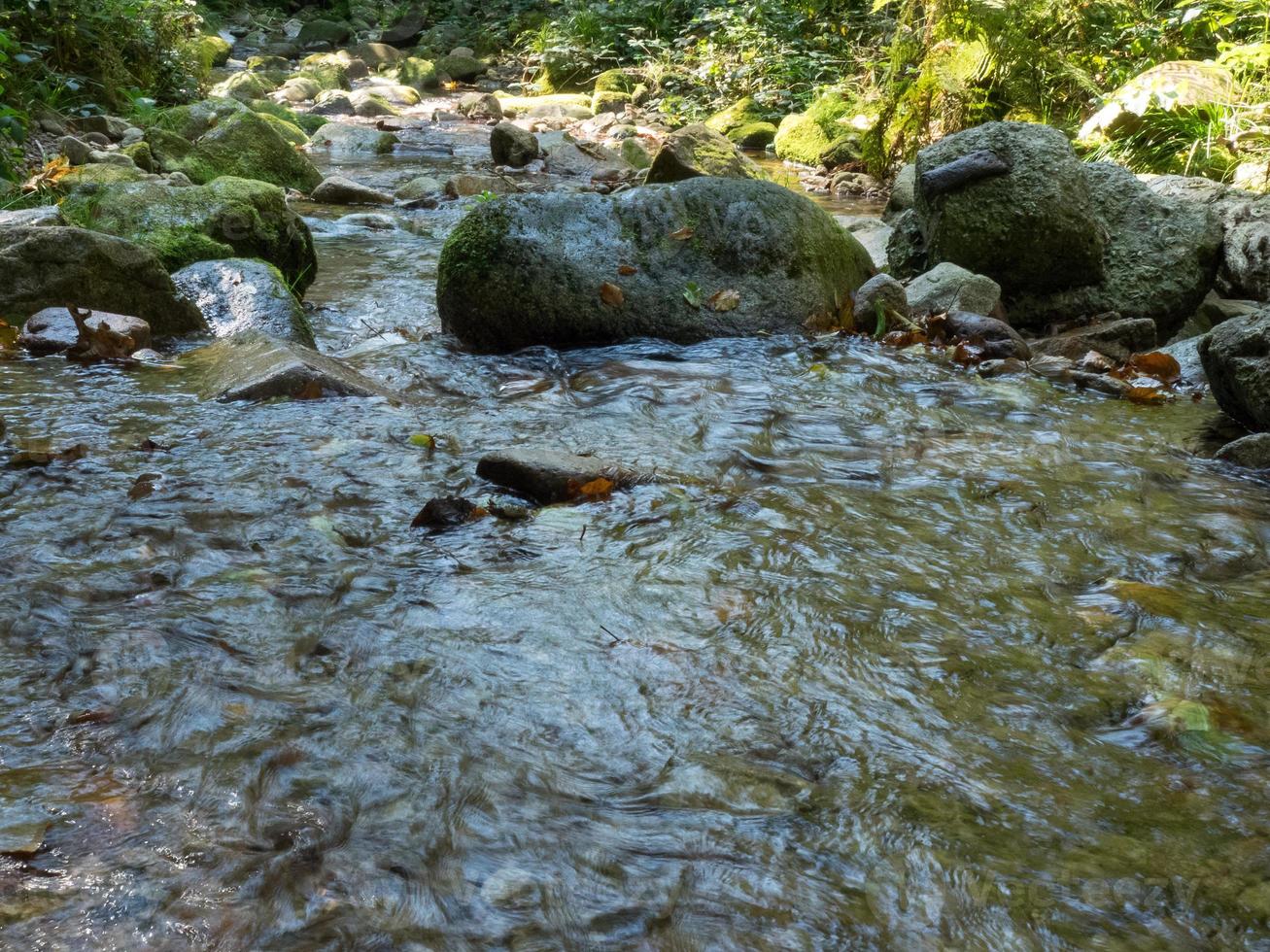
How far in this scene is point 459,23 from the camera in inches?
950

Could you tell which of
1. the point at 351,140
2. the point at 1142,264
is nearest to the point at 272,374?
the point at 1142,264

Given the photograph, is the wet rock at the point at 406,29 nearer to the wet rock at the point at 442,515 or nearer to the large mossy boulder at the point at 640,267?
the large mossy boulder at the point at 640,267

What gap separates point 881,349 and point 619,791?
382 centimetres

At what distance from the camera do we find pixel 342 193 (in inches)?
381

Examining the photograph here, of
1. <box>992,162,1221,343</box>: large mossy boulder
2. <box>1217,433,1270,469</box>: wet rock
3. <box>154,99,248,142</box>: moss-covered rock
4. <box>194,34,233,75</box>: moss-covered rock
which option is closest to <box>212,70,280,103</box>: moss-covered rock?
<box>194,34,233,75</box>: moss-covered rock

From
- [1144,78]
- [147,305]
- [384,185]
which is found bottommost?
[384,185]

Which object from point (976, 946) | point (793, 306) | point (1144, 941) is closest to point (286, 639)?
point (976, 946)

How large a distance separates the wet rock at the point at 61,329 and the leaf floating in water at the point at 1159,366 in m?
4.72

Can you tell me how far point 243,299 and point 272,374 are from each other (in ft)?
4.19

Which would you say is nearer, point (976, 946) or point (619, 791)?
point (976, 946)

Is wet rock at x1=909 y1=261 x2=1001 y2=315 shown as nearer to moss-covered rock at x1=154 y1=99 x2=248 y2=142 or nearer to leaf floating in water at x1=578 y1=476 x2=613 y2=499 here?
leaf floating in water at x1=578 y1=476 x2=613 y2=499

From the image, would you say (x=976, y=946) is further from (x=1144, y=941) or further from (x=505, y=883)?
(x=505, y=883)

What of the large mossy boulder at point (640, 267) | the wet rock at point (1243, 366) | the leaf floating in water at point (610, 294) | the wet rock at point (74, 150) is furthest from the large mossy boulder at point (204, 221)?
the wet rock at point (1243, 366)

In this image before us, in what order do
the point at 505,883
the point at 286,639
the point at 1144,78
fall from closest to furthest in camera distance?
the point at 505,883, the point at 286,639, the point at 1144,78
